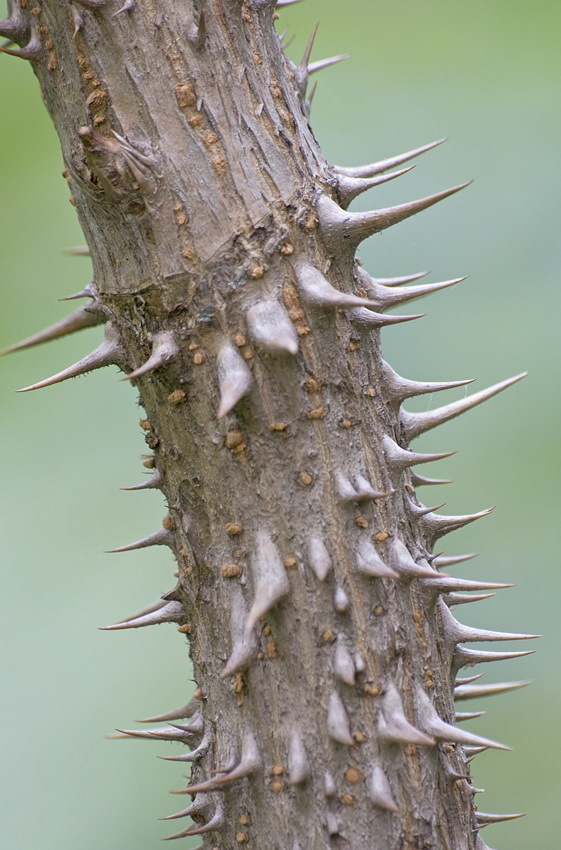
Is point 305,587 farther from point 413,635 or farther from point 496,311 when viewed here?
point 496,311

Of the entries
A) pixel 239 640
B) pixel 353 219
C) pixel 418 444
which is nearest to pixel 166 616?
pixel 239 640

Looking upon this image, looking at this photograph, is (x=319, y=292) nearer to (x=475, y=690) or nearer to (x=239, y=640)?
(x=239, y=640)

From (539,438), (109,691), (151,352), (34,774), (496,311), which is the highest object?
(496,311)

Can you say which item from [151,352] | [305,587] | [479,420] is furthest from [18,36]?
[479,420]

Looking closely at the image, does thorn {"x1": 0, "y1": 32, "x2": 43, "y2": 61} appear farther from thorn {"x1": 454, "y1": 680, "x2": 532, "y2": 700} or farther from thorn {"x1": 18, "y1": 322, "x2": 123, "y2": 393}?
thorn {"x1": 454, "y1": 680, "x2": 532, "y2": 700}

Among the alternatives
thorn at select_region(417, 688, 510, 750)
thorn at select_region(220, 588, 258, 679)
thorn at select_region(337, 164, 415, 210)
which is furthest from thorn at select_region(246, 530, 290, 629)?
thorn at select_region(337, 164, 415, 210)

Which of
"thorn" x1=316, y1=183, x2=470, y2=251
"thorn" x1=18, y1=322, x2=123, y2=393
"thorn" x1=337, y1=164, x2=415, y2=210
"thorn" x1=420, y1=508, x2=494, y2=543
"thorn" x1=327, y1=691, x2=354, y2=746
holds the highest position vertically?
"thorn" x1=337, y1=164, x2=415, y2=210

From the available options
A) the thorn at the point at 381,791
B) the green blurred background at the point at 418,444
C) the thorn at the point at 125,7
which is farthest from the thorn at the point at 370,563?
the green blurred background at the point at 418,444
